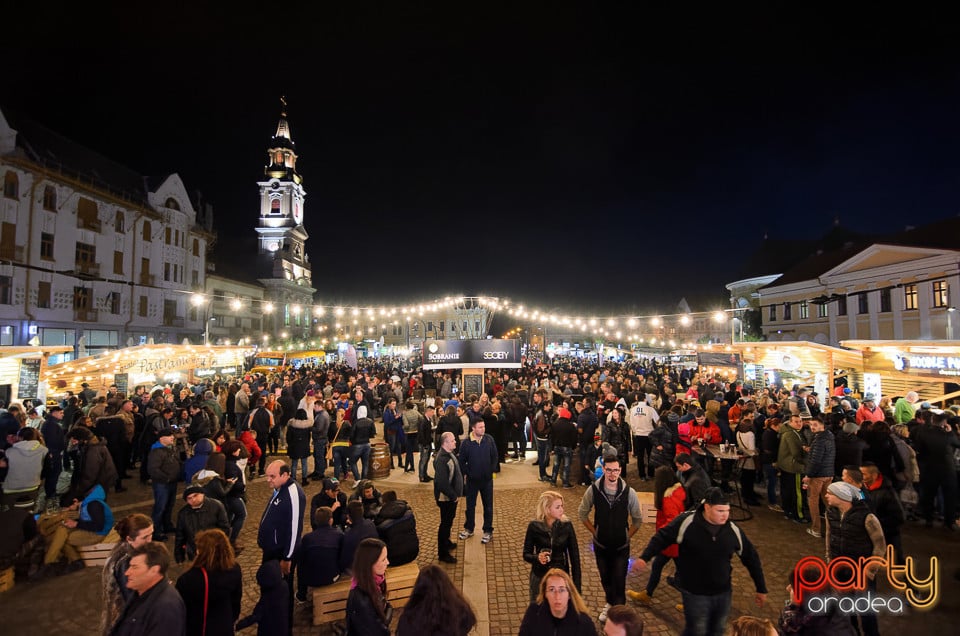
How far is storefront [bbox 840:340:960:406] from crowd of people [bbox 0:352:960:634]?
198 centimetres

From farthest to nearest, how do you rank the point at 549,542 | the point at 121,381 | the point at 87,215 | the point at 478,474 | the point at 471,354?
the point at 87,215 → the point at 121,381 → the point at 471,354 → the point at 478,474 → the point at 549,542

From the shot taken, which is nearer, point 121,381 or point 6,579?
point 6,579

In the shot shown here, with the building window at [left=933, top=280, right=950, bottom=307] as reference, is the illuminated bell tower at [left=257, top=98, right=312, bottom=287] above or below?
above

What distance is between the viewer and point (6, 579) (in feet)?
17.2

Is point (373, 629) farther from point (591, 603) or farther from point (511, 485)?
point (511, 485)

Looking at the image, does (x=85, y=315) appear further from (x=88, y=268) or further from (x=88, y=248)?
(x=88, y=248)

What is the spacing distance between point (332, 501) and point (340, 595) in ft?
3.48

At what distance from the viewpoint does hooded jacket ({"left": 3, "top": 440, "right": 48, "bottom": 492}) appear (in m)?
6.68

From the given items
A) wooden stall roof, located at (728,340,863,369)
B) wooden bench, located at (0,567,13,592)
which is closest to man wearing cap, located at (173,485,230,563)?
wooden bench, located at (0,567,13,592)

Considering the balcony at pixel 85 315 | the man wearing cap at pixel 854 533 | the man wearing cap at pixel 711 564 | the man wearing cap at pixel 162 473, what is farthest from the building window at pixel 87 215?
the man wearing cap at pixel 854 533

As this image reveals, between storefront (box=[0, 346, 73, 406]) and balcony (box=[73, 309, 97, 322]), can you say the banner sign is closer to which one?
storefront (box=[0, 346, 73, 406])

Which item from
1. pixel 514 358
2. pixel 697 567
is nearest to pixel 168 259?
pixel 514 358

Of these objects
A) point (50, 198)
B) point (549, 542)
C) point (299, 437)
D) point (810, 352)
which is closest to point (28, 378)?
point (299, 437)

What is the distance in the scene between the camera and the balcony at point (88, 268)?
26109mm
